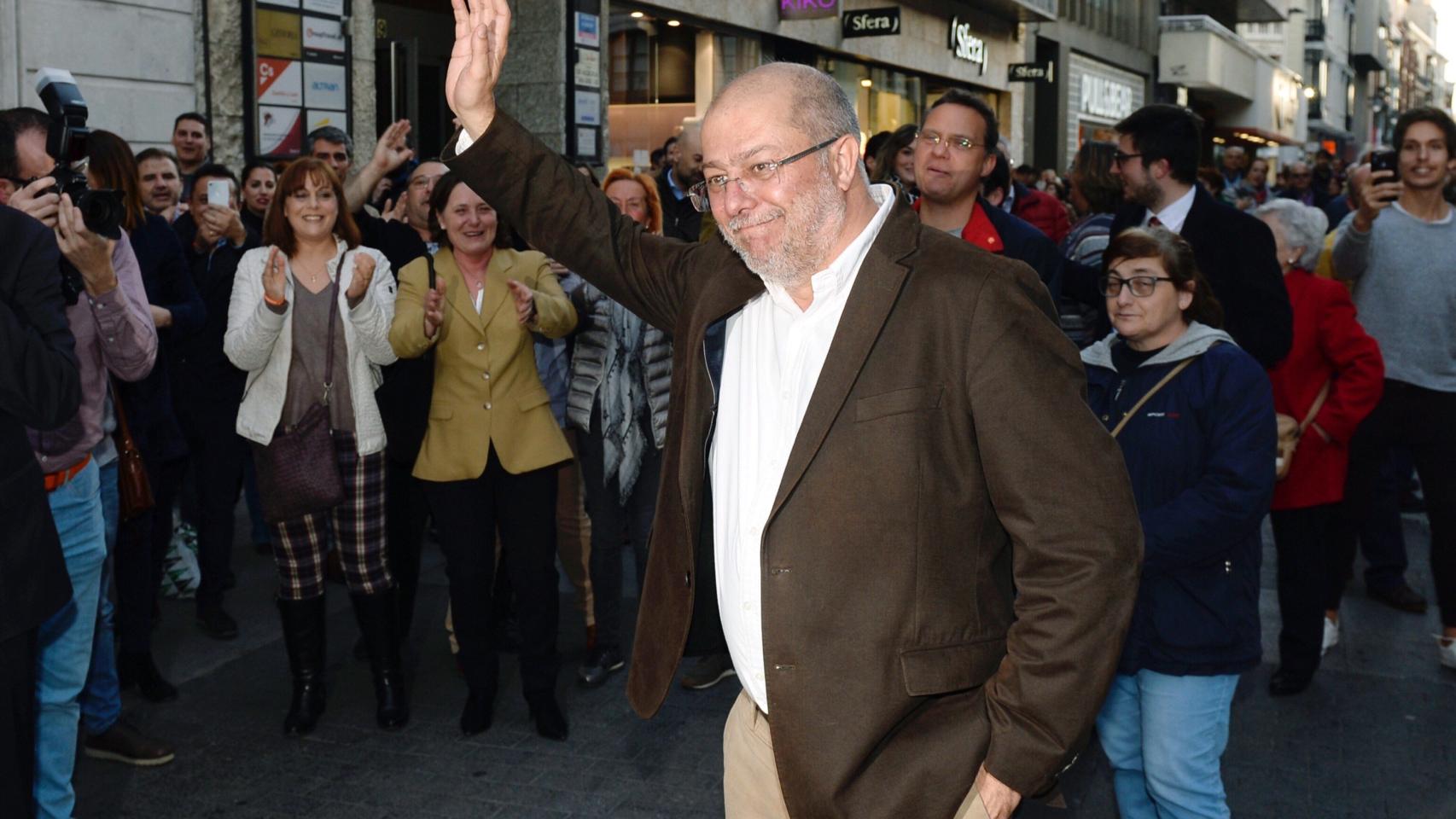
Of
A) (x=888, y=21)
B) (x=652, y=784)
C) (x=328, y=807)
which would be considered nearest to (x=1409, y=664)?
(x=652, y=784)

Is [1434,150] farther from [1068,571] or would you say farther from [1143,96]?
[1143,96]

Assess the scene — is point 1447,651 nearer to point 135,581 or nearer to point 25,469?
point 135,581

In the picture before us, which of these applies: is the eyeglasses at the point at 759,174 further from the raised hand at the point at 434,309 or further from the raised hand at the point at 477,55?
the raised hand at the point at 434,309

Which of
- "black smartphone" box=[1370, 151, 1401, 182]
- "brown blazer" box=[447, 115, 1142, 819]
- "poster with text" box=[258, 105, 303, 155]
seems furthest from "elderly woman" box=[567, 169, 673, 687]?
"poster with text" box=[258, 105, 303, 155]

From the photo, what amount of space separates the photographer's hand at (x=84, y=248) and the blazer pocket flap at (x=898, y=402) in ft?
7.15

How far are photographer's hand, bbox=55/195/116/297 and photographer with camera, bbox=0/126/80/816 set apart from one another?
30 cm

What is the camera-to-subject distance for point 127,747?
5016 mm

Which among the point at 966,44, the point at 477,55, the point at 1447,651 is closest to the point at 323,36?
the point at 1447,651

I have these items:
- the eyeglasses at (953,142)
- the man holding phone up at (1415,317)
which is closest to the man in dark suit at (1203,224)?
the eyeglasses at (953,142)

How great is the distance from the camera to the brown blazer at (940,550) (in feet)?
7.54

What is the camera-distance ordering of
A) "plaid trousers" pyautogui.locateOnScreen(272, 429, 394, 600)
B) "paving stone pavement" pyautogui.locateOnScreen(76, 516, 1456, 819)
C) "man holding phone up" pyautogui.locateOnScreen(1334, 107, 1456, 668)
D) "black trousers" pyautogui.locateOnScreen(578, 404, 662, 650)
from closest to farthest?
"paving stone pavement" pyautogui.locateOnScreen(76, 516, 1456, 819) < "plaid trousers" pyautogui.locateOnScreen(272, 429, 394, 600) < "black trousers" pyautogui.locateOnScreen(578, 404, 662, 650) < "man holding phone up" pyautogui.locateOnScreen(1334, 107, 1456, 668)

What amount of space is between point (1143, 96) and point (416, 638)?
35.5m

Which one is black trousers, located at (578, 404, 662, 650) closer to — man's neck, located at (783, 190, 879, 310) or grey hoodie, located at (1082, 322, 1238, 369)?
grey hoodie, located at (1082, 322, 1238, 369)

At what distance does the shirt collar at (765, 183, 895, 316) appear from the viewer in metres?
2.54
